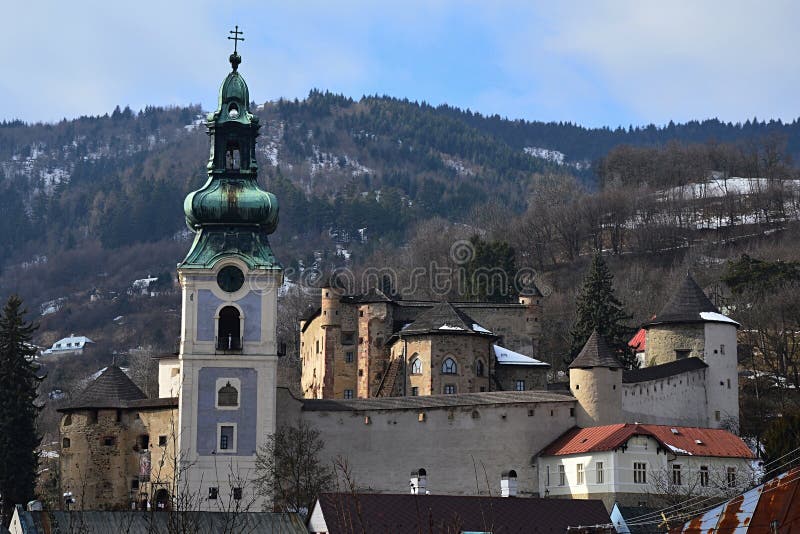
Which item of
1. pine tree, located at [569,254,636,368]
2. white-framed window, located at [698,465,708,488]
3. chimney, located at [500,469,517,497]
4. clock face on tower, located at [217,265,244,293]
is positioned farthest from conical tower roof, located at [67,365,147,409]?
pine tree, located at [569,254,636,368]

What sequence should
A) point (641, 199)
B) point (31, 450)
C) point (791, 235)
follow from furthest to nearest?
point (641, 199) → point (791, 235) → point (31, 450)

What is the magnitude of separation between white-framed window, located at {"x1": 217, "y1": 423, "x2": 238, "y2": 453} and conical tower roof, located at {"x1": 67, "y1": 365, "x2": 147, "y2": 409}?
4.44 meters

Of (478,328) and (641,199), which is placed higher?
(641,199)

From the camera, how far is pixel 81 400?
72250 mm

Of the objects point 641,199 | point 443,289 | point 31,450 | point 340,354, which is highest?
point 641,199

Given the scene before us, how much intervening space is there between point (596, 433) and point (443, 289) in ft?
149

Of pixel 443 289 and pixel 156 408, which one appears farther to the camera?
pixel 443 289

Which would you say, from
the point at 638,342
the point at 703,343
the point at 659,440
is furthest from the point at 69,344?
the point at 659,440

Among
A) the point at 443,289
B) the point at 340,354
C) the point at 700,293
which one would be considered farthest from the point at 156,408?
the point at 443,289

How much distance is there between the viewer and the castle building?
8044 cm

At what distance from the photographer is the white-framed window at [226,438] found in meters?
68.8

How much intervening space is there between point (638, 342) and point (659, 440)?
23303 mm

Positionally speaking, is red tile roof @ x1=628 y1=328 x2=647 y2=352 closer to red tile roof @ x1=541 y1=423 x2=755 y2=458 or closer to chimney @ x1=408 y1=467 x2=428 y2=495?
red tile roof @ x1=541 y1=423 x2=755 y2=458

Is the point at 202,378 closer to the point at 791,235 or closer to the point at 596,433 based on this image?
the point at 596,433
